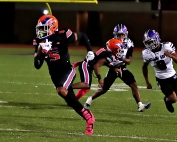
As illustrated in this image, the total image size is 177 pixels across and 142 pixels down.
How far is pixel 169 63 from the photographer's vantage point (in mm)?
8586

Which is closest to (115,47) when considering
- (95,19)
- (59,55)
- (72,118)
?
(72,118)

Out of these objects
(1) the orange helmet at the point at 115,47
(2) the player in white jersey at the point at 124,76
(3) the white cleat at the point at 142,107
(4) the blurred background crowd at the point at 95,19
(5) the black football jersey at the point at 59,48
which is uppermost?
(5) the black football jersey at the point at 59,48

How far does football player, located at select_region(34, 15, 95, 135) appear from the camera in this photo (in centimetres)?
695

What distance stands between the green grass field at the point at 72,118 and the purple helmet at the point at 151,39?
1.09 m

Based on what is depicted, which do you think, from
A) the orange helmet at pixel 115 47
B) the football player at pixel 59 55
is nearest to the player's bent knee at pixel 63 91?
the football player at pixel 59 55

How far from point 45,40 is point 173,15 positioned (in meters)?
23.6

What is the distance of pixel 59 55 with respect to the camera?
713cm

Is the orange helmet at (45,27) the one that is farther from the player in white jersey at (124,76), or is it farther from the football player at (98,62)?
the player in white jersey at (124,76)

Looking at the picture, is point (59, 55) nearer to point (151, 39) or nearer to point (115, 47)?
point (151, 39)

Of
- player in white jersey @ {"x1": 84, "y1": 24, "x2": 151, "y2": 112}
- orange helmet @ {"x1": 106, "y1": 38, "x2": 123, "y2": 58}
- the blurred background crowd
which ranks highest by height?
orange helmet @ {"x1": 106, "y1": 38, "x2": 123, "y2": 58}

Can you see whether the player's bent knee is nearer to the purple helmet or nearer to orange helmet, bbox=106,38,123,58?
the purple helmet

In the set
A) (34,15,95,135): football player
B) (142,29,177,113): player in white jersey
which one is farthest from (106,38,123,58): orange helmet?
(34,15,95,135): football player

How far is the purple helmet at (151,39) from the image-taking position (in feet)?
26.3

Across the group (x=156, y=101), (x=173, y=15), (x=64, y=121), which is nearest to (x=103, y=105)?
(x=156, y=101)
